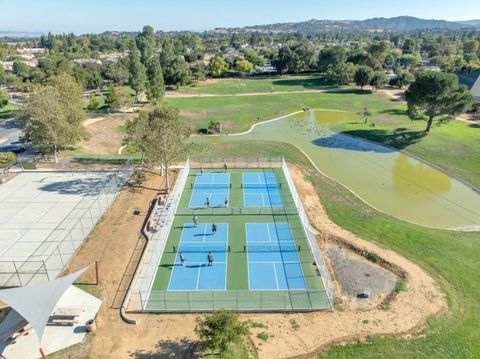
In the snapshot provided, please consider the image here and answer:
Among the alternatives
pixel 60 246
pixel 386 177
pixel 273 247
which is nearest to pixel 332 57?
pixel 386 177

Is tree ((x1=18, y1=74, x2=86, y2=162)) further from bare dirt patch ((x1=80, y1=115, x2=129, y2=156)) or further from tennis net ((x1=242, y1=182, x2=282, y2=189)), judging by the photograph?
tennis net ((x1=242, y1=182, x2=282, y2=189))

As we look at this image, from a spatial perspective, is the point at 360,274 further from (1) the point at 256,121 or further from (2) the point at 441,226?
(1) the point at 256,121

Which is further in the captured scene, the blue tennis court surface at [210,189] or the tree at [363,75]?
the tree at [363,75]

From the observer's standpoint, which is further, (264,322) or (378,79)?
(378,79)

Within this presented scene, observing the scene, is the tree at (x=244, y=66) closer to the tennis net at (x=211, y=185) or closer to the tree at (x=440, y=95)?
the tree at (x=440, y=95)

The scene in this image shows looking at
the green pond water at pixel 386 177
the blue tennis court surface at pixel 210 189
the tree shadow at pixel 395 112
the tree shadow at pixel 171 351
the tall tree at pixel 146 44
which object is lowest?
the green pond water at pixel 386 177

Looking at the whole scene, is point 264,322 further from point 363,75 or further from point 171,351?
point 363,75

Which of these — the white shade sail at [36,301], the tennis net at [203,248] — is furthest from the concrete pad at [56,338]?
the tennis net at [203,248]

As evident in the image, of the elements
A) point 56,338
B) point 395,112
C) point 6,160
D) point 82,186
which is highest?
point 6,160
